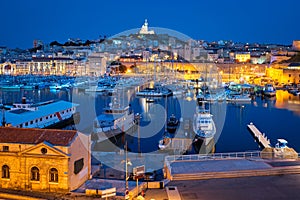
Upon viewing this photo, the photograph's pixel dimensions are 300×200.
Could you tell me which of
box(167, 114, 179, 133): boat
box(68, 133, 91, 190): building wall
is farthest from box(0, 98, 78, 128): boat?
box(68, 133, 91, 190): building wall

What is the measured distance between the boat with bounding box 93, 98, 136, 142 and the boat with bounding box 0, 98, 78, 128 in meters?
1.98

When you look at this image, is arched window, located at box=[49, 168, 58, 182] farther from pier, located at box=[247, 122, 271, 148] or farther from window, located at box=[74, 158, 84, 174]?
pier, located at box=[247, 122, 271, 148]

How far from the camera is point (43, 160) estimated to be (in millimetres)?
6004

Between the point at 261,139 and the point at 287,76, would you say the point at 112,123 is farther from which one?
the point at 287,76

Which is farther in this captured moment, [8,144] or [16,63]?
[16,63]

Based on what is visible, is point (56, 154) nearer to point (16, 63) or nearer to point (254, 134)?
point (254, 134)

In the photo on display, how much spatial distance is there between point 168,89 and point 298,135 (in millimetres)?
17091

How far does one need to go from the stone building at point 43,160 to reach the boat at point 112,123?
6.17 meters

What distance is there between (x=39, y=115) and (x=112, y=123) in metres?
2.94

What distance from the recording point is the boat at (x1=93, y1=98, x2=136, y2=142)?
12.8m

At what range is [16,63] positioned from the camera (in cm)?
5878

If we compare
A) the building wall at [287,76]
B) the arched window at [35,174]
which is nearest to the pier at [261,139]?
the arched window at [35,174]

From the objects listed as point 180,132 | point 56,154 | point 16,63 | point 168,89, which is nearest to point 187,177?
point 56,154

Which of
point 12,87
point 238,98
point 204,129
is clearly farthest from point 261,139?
point 12,87
